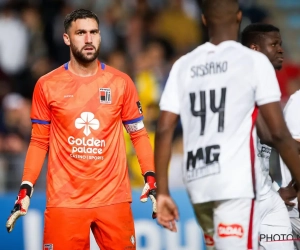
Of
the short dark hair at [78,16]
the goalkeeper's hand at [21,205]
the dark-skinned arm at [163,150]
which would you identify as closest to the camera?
the dark-skinned arm at [163,150]

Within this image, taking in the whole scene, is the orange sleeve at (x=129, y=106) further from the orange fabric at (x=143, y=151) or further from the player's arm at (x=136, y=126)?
the orange fabric at (x=143, y=151)

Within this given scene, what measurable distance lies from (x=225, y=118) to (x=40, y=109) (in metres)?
2.36

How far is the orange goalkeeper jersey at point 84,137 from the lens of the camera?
694 centimetres

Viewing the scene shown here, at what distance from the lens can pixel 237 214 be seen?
Answer: 5.17 m

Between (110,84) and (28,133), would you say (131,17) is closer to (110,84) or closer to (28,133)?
(28,133)

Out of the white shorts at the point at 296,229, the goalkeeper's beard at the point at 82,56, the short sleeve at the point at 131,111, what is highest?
the goalkeeper's beard at the point at 82,56

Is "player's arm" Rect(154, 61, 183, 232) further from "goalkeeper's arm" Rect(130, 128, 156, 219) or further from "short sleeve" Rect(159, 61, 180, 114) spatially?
"goalkeeper's arm" Rect(130, 128, 156, 219)

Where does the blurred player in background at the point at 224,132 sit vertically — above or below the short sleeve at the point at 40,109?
below

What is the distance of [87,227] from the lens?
22.7 feet

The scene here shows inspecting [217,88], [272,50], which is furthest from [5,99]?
[217,88]

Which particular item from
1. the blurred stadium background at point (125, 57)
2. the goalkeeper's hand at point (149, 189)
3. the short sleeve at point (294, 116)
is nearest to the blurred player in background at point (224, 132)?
the short sleeve at point (294, 116)

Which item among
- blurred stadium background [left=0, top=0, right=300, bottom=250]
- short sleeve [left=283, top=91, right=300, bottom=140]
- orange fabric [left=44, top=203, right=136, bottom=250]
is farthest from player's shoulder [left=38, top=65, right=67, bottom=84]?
blurred stadium background [left=0, top=0, right=300, bottom=250]

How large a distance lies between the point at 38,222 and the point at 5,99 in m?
2.72

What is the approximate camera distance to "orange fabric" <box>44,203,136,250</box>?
6883 millimetres
